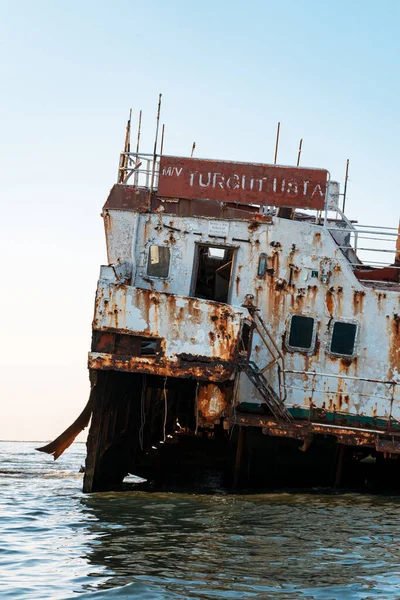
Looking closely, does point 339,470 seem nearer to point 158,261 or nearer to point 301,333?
point 301,333

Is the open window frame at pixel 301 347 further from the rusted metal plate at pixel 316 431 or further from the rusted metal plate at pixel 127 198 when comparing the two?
the rusted metal plate at pixel 127 198

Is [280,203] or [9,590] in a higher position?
[280,203]

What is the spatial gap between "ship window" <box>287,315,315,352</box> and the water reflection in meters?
3.23

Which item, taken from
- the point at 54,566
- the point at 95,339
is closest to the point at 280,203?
the point at 95,339

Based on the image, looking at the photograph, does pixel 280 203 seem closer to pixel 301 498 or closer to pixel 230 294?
pixel 230 294

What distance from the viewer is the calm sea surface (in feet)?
30.2

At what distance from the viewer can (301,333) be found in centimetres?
1755

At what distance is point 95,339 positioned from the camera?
51.2ft

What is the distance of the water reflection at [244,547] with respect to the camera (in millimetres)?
9234

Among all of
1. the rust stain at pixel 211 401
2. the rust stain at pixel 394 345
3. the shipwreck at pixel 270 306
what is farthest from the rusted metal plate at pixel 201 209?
the rust stain at pixel 211 401

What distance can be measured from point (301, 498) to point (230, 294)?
4403 mm

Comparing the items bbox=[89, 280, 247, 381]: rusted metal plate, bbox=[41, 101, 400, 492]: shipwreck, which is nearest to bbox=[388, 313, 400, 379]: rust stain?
bbox=[41, 101, 400, 492]: shipwreck

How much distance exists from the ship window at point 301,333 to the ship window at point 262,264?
3.69ft

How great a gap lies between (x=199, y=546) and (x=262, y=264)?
7.52 m
